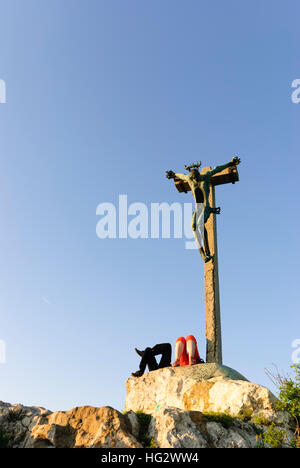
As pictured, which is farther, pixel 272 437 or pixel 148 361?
pixel 148 361

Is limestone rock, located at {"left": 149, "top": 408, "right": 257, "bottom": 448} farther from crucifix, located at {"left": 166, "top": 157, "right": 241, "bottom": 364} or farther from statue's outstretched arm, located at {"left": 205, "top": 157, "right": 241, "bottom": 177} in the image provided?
statue's outstretched arm, located at {"left": 205, "top": 157, "right": 241, "bottom": 177}

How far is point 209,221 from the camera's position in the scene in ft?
34.6

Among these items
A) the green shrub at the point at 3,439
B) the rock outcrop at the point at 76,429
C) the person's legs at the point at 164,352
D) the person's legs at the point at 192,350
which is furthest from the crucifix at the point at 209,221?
the green shrub at the point at 3,439

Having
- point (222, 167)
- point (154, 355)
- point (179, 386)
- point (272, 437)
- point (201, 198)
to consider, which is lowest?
point (272, 437)

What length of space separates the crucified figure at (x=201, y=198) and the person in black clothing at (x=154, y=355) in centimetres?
258

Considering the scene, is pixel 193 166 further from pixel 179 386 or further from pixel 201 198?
pixel 179 386

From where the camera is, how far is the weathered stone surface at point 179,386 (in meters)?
7.11

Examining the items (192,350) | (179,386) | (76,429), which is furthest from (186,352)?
(76,429)

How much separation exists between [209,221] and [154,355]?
3769 mm

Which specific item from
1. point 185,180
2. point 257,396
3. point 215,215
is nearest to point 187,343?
point 257,396

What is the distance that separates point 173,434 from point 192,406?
85.2 inches

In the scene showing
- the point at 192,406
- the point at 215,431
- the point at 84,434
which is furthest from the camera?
the point at 192,406
